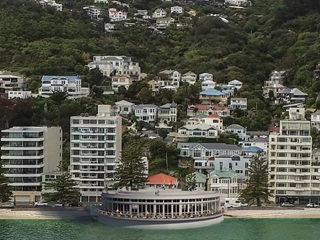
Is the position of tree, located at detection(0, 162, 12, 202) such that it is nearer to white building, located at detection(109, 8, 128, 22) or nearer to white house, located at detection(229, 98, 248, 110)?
white house, located at detection(229, 98, 248, 110)

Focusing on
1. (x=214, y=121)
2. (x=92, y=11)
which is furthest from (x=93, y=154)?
(x=92, y=11)

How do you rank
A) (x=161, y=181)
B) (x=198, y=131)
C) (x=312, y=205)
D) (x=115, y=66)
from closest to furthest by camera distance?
(x=312, y=205) < (x=161, y=181) < (x=198, y=131) < (x=115, y=66)

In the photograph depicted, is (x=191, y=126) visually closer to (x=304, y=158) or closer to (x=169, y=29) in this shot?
(x=304, y=158)

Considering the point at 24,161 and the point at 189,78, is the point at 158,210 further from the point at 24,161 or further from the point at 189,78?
the point at 189,78

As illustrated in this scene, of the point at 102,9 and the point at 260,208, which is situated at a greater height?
the point at 102,9

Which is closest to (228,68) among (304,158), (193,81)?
(193,81)

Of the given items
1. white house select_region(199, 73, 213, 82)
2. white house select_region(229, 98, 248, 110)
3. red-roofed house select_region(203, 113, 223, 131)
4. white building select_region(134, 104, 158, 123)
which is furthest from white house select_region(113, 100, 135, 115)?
white house select_region(199, 73, 213, 82)

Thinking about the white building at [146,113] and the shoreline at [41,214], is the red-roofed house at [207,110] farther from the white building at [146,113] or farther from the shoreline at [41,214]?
the shoreline at [41,214]
